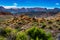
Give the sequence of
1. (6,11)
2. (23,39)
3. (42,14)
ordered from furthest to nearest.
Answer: (6,11)
(42,14)
(23,39)

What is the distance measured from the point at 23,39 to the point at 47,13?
183 feet

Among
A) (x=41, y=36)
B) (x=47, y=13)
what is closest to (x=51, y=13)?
(x=47, y=13)

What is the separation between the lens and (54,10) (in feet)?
250

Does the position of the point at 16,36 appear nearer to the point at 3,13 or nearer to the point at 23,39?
the point at 23,39

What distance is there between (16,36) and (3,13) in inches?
2253

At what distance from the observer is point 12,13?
73.2m

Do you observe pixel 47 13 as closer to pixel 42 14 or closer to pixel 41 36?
pixel 42 14

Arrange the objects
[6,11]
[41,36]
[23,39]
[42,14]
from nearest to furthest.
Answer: [23,39] < [41,36] < [42,14] < [6,11]

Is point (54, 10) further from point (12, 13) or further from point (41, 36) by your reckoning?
point (41, 36)

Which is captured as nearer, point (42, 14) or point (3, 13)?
point (42, 14)

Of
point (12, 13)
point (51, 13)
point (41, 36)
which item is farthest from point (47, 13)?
point (41, 36)

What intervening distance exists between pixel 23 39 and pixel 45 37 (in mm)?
2228

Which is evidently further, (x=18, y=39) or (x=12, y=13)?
(x=12, y=13)

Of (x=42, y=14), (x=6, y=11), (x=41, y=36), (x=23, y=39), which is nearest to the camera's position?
(x=23, y=39)
